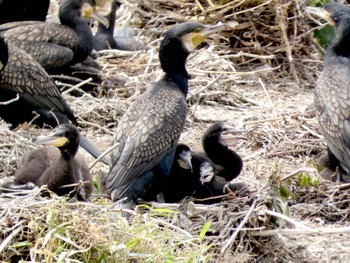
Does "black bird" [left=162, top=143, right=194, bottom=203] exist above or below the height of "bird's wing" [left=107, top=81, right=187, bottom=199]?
below

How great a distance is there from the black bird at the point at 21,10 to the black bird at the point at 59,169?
13.2 ft

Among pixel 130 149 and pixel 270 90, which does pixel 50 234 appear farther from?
pixel 270 90

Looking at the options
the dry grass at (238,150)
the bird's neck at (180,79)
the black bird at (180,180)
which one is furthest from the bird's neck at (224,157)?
the bird's neck at (180,79)

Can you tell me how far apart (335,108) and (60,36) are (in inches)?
125

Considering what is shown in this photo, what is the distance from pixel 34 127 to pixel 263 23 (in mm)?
3481

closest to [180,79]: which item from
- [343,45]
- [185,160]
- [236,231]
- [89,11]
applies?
[185,160]

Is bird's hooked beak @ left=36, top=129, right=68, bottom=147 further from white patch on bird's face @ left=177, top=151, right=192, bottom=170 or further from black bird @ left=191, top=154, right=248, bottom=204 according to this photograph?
black bird @ left=191, top=154, right=248, bottom=204

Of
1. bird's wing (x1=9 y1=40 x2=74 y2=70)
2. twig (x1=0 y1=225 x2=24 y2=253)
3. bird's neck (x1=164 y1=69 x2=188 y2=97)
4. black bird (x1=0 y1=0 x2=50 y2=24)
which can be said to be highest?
twig (x1=0 y1=225 x2=24 y2=253)

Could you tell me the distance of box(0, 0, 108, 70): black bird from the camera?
10.9 meters

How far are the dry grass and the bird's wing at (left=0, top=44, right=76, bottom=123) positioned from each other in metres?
0.28

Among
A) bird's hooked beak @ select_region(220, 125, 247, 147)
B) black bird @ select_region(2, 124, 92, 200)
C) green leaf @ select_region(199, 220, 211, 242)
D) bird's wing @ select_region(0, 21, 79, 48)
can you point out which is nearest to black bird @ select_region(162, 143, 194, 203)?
bird's hooked beak @ select_region(220, 125, 247, 147)

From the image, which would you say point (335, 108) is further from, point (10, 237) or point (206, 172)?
point (10, 237)

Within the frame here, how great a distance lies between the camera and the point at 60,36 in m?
11.1

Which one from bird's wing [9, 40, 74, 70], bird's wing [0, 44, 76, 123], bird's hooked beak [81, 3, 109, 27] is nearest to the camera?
bird's wing [0, 44, 76, 123]
